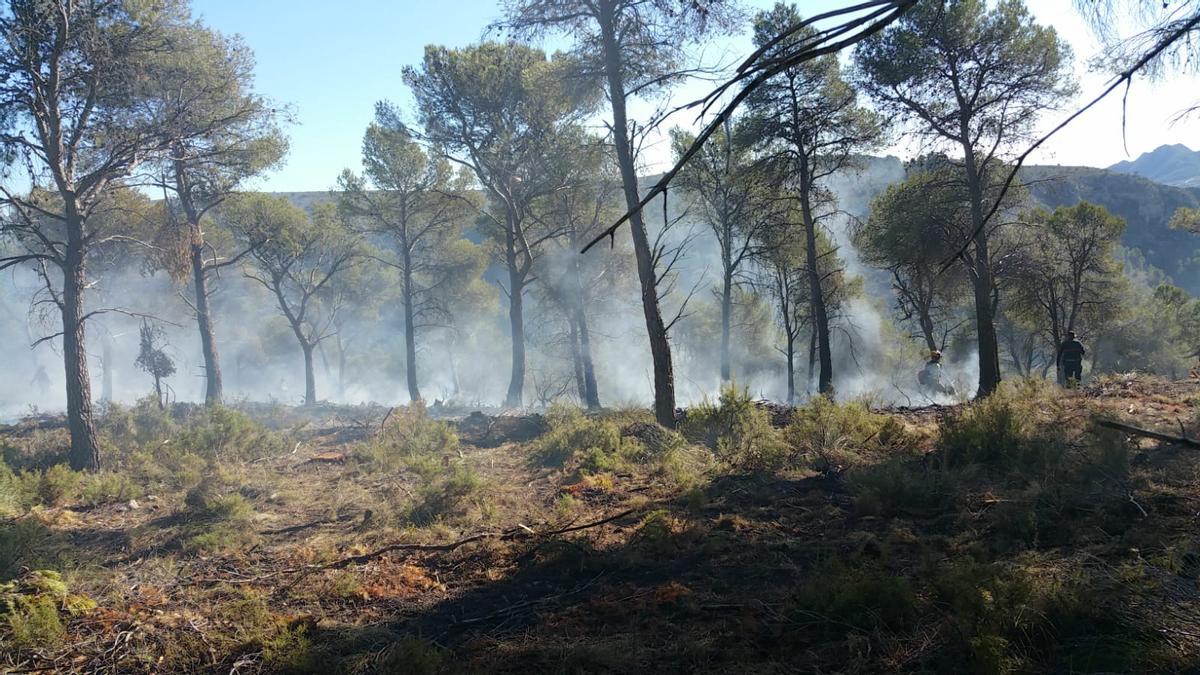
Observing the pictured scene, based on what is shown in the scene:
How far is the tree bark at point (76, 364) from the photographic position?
983 centimetres

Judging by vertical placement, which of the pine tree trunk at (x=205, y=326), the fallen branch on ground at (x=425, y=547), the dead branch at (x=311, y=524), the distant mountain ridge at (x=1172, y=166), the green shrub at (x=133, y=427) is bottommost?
the dead branch at (x=311, y=524)

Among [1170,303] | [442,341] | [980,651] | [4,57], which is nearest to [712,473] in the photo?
[980,651]

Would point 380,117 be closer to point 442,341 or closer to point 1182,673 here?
point 1182,673

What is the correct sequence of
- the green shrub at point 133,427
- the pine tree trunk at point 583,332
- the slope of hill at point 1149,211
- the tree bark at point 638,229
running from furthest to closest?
the slope of hill at point 1149,211, the pine tree trunk at point 583,332, the green shrub at point 133,427, the tree bark at point 638,229

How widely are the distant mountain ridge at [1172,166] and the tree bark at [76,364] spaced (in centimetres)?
11140

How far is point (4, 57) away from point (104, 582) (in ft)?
28.4

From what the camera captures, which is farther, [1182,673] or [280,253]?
[280,253]

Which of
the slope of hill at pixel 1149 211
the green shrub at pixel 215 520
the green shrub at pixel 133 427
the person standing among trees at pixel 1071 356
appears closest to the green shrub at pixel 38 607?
the green shrub at pixel 215 520

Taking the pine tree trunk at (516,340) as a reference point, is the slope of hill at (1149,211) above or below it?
above

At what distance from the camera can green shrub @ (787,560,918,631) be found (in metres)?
3.34

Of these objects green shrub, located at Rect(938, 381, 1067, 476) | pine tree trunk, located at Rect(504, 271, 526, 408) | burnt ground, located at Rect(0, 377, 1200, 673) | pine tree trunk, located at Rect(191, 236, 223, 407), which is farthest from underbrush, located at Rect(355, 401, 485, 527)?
pine tree trunk, located at Rect(191, 236, 223, 407)

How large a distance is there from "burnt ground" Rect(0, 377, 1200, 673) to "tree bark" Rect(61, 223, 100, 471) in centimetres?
304

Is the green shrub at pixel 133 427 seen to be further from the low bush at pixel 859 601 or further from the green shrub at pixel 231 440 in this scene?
the low bush at pixel 859 601

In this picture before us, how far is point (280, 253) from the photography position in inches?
981
